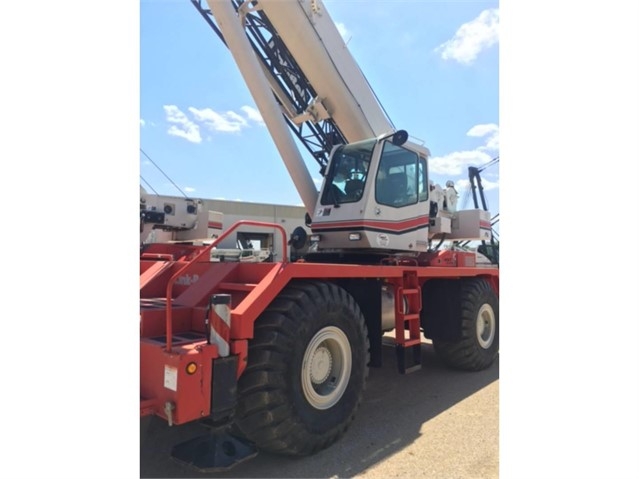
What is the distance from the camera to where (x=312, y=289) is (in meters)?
3.55

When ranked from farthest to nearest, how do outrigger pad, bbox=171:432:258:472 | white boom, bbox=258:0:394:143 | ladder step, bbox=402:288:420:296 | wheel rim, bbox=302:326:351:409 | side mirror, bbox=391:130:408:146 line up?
1. white boom, bbox=258:0:394:143
2. side mirror, bbox=391:130:408:146
3. ladder step, bbox=402:288:420:296
4. wheel rim, bbox=302:326:351:409
5. outrigger pad, bbox=171:432:258:472

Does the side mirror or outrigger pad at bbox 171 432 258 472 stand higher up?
the side mirror

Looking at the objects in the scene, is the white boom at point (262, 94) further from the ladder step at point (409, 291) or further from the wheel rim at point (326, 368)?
the wheel rim at point (326, 368)

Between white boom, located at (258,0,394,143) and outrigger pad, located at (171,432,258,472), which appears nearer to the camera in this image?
outrigger pad, located at (171,432,258,472)

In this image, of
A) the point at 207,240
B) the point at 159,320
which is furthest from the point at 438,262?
the point at 207,240

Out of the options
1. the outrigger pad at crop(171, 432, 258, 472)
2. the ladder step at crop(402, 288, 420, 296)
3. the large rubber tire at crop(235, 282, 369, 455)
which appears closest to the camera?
the outrigger pad at crop(171, 432, 258, 472)

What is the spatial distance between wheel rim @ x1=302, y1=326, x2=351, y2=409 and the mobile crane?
0.01 meters

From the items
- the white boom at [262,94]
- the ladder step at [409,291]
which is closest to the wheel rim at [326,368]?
the ladder step at [409,291]

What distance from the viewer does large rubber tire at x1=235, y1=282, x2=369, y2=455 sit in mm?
3123

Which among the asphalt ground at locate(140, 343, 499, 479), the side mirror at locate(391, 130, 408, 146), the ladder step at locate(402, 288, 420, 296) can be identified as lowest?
the asphalt ground at locate(140, 343, 499, 479)

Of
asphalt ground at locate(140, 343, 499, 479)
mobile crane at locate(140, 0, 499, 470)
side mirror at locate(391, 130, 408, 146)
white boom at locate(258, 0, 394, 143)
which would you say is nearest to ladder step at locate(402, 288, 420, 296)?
mobile crane at locate(140, 0, 499, 470)

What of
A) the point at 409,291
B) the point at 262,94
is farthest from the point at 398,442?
the point at 262,94

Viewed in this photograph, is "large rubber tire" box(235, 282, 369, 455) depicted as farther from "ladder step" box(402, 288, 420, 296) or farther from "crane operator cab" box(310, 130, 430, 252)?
"crane operator cab" box(310, 130, 430, 252)

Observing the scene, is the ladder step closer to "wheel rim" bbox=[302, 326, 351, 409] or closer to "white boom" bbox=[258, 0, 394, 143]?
"wheel rim" bbox=[302, 326, 351, 409]
